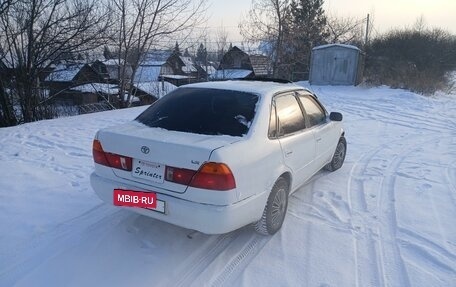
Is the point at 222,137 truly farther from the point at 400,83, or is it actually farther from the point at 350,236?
the point at 400,83

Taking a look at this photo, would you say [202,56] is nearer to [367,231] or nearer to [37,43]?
[37,43]

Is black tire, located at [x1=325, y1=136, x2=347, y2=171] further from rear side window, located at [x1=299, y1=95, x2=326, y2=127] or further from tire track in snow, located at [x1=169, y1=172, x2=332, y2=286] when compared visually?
tire track in snow, located at [x1=169, y1=172, x2=332, y2=286]

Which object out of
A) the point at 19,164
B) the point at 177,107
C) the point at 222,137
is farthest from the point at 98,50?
the point at 222,137

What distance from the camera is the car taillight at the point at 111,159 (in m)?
2.99

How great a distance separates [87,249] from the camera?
3014 mm

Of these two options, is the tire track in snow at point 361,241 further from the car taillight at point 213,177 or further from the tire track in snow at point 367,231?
the car taillight at point 213,177

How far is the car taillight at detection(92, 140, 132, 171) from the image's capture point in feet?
9.80

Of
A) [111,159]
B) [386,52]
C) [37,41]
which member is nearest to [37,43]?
[37,41]

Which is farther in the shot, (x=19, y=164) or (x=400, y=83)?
(x=400, y=83)

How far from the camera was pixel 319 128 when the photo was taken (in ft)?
14.1

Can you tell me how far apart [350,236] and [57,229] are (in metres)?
2.90

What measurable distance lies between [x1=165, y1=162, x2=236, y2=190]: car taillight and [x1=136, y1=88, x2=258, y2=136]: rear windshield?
1.58ft

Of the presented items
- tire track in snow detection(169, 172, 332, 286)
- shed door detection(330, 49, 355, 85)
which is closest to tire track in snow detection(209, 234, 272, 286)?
tire track in snow detection(169, 172, 332, 286)

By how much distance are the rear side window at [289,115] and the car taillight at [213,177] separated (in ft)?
3.20
